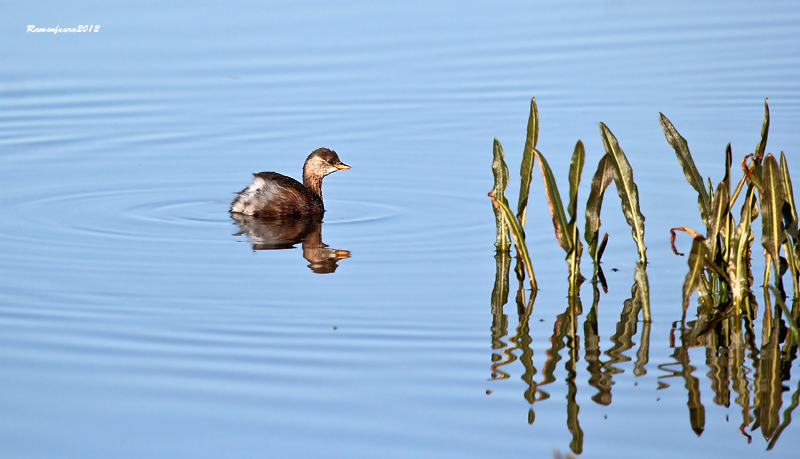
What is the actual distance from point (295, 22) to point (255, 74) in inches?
88.3

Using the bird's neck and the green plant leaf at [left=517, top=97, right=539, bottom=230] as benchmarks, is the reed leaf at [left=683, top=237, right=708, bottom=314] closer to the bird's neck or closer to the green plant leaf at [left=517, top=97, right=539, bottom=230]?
the green plant leaf at [left=517, top=97, right=539, bottom=230]

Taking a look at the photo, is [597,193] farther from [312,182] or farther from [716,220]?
[312,182]

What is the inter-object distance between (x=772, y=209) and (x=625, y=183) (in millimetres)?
829

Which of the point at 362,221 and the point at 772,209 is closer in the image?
the point at 772,209

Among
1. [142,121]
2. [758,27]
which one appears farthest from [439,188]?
[758,27]

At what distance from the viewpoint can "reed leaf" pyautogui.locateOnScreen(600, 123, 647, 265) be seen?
619 cm

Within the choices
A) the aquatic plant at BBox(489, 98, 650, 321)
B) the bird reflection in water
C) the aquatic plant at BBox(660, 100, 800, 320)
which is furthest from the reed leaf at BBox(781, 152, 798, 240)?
the bird reflection in water

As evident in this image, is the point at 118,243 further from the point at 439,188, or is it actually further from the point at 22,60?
the point at 22,60

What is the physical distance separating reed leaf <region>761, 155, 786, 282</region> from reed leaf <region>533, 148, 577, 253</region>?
1014 mm

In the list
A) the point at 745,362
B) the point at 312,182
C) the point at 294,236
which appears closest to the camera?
the point at 745,362

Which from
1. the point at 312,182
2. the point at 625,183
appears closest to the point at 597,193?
the point at 625,183

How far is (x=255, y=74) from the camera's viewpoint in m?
13.3

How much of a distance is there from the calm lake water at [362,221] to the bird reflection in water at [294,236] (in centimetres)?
11

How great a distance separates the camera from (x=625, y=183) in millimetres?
6363
